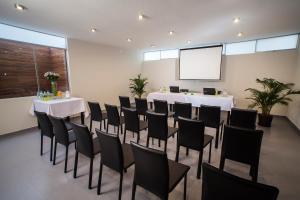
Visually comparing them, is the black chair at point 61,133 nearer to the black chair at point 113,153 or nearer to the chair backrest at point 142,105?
the black chair at point 113,153

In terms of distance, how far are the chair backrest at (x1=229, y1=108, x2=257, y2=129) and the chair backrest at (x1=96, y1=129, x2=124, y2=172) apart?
2342mm

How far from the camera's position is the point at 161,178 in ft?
4.42

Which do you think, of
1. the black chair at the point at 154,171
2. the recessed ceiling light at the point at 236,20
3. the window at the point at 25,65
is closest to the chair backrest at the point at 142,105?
the black chair at the point at 154,171

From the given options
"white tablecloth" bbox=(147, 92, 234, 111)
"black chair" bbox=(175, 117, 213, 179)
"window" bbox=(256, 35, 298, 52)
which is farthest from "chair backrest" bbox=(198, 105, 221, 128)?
"window" bbox=(256, 35, 298, 52)

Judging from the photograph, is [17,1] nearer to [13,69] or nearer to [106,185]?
[13,69]

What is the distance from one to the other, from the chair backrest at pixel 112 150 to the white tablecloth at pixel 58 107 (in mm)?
2494

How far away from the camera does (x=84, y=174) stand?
226 cm

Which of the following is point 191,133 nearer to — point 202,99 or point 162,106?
point 162,106

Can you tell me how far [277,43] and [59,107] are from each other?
6.99 meters

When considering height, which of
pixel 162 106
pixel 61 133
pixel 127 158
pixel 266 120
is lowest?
pixel 266 120

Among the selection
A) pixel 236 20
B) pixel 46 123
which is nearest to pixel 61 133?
pixel 46 123

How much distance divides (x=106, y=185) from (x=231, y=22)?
4.25 m

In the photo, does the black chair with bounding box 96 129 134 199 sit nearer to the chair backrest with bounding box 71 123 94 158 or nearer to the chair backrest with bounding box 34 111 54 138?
the chair backrest with bounding box 71 123 94 158

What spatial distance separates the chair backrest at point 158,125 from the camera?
8.16ft
